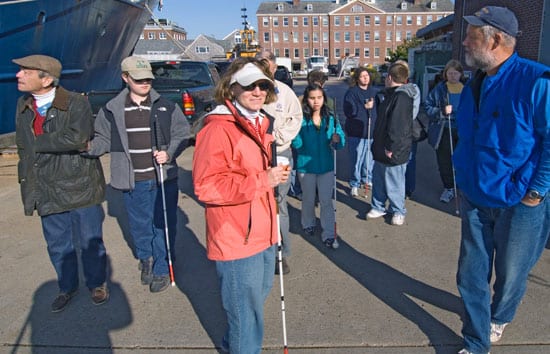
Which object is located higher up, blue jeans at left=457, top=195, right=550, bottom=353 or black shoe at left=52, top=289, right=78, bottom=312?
blue jeans at left=457, top=195, right=550, bottom=353

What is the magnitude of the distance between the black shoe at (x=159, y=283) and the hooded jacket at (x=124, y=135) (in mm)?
867

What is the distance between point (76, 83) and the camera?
40.2 ft

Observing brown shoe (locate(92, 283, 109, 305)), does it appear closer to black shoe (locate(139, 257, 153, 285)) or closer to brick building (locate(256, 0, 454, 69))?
black shoe (locate(139, 257, 153, 285))

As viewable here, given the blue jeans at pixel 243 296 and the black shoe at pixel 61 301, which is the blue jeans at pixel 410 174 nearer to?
the blue jeans at pixel 243 296

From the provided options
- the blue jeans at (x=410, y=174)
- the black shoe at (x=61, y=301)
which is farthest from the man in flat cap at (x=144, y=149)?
the blue jeans at (x=410, y=174)

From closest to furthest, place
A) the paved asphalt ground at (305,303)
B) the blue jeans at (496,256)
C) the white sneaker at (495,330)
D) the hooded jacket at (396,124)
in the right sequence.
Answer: the blue jeans at (496,256)
the white sneaker at (495,330)
the paved asphalt ground at (305,303)
the hooded jacket at (396,124)

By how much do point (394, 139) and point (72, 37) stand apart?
390 inches

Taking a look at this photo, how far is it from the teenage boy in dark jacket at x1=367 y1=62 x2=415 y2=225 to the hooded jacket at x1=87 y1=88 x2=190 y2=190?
2446 mm

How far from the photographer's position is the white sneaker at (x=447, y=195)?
578cm

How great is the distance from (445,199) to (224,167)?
4.54 meters

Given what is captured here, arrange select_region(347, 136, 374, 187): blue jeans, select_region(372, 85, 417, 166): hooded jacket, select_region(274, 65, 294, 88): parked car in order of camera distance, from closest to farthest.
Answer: select_region(372, 85, 417, 166): hooded jacket
select_region(347, 136, 374, 187): blue jeans
select_region(274, 65, 294, 88): parked car

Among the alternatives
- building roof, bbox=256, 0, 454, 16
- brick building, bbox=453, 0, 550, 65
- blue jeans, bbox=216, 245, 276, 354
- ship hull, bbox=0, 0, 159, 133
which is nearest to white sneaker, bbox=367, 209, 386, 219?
blue jeans, bbox=216, 245, 276, 354

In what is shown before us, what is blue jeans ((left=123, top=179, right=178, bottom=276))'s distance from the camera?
3.65 m

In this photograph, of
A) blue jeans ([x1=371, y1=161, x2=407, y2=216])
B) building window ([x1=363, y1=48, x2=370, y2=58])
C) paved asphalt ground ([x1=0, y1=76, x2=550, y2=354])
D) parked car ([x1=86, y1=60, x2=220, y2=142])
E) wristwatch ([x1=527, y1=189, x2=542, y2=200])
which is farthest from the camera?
building window ([x1=363, y1=48, x2=370, y2=58])
